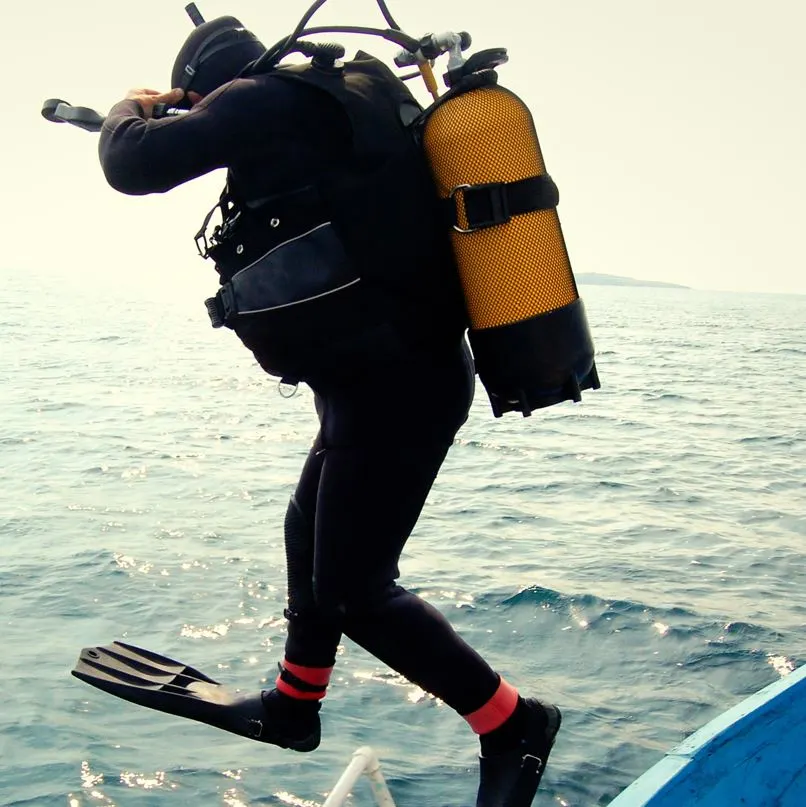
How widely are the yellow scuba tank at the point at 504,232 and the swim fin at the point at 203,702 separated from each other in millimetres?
1344

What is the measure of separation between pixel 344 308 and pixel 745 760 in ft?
5.34

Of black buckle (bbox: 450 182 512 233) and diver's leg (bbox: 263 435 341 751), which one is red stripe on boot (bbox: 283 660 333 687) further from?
black buckle (bbox: 450 182 512 233)

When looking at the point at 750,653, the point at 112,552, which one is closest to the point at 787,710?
the point at 750,653

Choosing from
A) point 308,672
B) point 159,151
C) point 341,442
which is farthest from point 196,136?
point 308,672

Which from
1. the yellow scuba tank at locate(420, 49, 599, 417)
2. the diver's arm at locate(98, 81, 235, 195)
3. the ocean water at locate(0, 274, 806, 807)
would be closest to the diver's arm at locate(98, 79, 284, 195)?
the diver's arm at locate(98, 81, 235, 195)

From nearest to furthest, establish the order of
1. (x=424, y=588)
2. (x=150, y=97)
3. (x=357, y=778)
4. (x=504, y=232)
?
(x=504, y=232)
(x=150, y=97)
(x=357, y=778)
(x=424, y=588)

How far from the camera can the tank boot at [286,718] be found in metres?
3.29

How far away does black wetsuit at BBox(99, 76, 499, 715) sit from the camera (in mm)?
2596

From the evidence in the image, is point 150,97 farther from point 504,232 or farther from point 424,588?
point 424,588

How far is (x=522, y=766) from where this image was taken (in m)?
3.21

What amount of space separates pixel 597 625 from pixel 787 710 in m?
3.10

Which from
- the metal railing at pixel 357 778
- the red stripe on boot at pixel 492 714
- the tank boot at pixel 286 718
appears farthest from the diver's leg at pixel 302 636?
the red stripe on boot at pixel 492 714

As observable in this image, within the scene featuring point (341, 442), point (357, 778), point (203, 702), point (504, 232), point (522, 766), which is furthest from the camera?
point (203, 702)

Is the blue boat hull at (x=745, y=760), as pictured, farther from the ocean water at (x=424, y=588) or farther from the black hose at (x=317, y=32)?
the black hose at (x=317, y=32)
